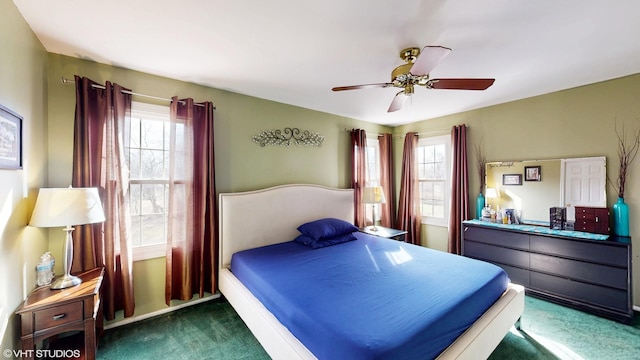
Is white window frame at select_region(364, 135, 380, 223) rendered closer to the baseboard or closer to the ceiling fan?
the ceiling fan

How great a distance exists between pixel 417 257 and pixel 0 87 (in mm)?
3237

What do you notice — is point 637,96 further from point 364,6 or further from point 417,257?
point 364,6

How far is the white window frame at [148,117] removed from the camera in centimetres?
250

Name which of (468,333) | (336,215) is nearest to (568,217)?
(468,333)

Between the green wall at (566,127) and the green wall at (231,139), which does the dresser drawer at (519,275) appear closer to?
the green wall at (566,127)

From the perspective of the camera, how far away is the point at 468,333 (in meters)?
1.59

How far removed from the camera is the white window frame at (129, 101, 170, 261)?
2.50m

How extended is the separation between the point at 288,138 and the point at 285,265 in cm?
188

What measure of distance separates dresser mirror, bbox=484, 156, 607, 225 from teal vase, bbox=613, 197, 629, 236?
0.14 meters

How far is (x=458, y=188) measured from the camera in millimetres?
3861

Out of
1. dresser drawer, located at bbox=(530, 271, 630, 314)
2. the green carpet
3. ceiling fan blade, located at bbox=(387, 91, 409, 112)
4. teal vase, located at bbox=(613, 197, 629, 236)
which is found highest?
ceiling fan blade, located at bbox=(387, 91, 409, 112)

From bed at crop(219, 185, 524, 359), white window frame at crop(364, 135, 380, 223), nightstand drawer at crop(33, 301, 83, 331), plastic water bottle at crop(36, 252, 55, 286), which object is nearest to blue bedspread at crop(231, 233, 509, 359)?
bed at crop(219, 185, 524, 359)

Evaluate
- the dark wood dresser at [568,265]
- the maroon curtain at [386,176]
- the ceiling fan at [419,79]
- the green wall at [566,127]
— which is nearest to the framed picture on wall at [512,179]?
the green wall at [566,127]

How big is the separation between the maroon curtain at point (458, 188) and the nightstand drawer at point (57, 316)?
430 cm
